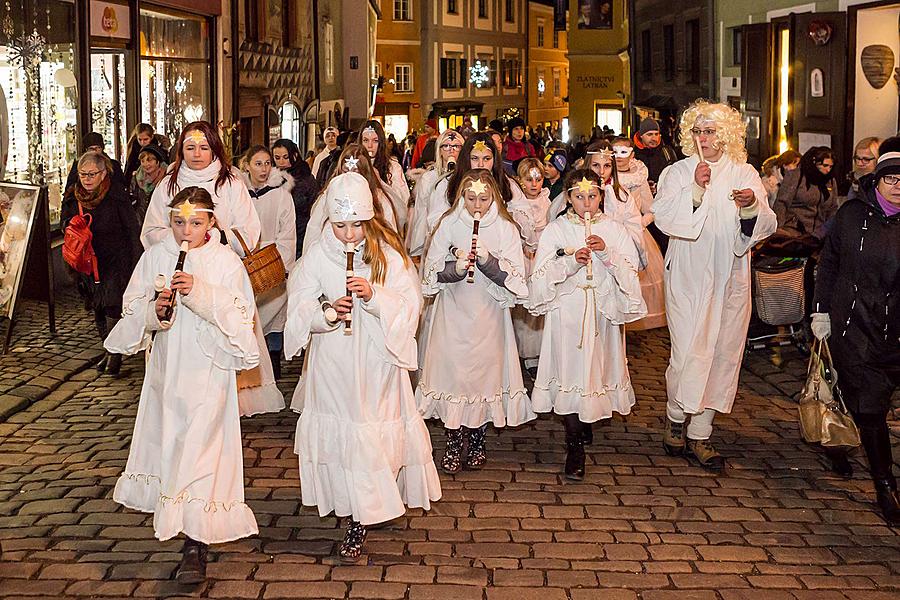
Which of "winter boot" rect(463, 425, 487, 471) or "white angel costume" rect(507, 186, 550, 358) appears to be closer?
"winter boot" rect(463, 425, 487, 471)

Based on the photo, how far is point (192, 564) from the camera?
6.29m

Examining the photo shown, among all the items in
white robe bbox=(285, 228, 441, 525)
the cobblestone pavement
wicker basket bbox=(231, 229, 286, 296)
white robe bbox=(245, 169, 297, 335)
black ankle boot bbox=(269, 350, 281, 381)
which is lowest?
the cobblestone pavement

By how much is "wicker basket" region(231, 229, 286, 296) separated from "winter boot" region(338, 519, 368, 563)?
2.34 metres

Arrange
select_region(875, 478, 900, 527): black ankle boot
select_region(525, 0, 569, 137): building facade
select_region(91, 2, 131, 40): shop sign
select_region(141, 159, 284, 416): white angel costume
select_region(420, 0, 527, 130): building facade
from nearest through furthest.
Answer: select_region(875, 478, 900, 527): black ankle boot → select_region(141, 159, 284, 416): white angel costume → select_region(91, 2, 131, 40): shop sign → select_region(420, 0, 527, 130): building facade → select_region(525, 0, 569, 137): building facade

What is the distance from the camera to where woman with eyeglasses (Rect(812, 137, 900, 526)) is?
7.41 meters

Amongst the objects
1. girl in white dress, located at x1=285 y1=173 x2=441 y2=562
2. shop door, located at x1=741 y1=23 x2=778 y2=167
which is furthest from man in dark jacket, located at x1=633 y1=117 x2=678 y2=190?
girl in white dress, located at x1=285 y1=173 x2=441 y2=562

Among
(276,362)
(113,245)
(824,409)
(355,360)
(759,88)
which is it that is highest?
(759,88)

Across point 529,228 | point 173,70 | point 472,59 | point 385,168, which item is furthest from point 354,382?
point 472,59

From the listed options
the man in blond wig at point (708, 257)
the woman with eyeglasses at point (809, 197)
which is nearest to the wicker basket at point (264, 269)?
the man in blond wig at point (708, 257)

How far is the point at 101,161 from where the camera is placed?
11.5 m

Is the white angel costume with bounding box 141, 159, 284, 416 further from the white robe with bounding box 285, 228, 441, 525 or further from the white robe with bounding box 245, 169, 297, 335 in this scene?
the white robe with bounding box 285, 228, 441, 525

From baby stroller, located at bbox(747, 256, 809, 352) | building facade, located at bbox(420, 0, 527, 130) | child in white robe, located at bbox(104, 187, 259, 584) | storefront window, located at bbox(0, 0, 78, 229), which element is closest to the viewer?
child in white robe, located at bbox(104, 187, 259, 584)

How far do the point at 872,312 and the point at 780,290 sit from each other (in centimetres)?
449

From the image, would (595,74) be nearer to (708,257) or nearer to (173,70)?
(173,70)
